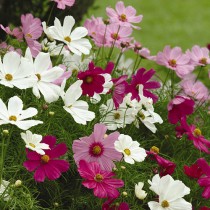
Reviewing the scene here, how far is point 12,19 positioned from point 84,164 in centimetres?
195

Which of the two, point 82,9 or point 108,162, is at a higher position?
point 108,162

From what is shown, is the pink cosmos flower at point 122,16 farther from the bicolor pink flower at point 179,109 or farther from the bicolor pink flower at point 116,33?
the bicolor pink flower at point 179,109

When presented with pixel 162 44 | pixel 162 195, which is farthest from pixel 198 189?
pixel 162 44

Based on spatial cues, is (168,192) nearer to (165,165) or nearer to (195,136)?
(165,165)

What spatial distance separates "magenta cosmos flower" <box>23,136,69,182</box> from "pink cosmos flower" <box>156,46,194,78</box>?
29.0 inches

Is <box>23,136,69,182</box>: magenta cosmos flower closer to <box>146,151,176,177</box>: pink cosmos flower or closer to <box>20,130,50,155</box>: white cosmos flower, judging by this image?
<box>20,130,50,155</box>: white cosmos flower

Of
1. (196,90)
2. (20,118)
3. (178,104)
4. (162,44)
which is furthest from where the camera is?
(162,44)

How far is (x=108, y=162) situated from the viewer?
1.63 metres

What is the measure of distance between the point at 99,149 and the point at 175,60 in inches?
27.3

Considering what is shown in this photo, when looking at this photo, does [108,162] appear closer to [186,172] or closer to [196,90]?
[186,172]

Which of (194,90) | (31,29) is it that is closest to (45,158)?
(31,29)

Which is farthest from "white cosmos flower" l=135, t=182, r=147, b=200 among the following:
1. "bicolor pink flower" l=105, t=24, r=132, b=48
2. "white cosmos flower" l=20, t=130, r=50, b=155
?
"bicolor pink flower" l=105, t=24, r=132, b=48

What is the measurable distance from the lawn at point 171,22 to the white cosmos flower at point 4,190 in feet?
14.1

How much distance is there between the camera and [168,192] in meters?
Answer: 1.57
